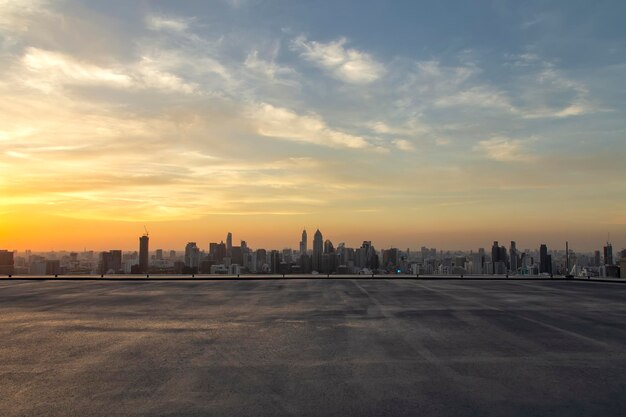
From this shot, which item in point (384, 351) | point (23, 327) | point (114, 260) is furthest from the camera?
point (114, 260)

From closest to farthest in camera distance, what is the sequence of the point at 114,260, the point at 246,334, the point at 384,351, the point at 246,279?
1. the point at 384,351
2. the point at 246,334
3. the point at 246,279
4. the point at 114,260

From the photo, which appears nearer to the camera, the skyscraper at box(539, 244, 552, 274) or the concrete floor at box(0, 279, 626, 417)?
the concrete floor at box(0, 279, 626, 417)

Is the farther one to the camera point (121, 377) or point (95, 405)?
point (121, 377)

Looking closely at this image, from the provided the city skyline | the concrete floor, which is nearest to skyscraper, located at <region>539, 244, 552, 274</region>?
the city skyline

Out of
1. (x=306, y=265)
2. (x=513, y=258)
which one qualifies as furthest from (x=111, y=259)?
(x=513, y=258)

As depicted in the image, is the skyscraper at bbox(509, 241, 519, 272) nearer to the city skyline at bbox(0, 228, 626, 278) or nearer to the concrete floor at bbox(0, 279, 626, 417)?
the city skyline at bbox(0, 228, 626, 278)

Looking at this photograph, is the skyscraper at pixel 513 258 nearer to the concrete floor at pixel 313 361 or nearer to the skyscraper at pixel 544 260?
the skyscraper at pixel 544 260

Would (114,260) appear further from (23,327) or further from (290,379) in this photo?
(290,379)

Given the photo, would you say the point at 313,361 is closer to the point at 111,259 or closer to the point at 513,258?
the point at 111,259

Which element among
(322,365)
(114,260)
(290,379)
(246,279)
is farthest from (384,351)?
(114,260)
